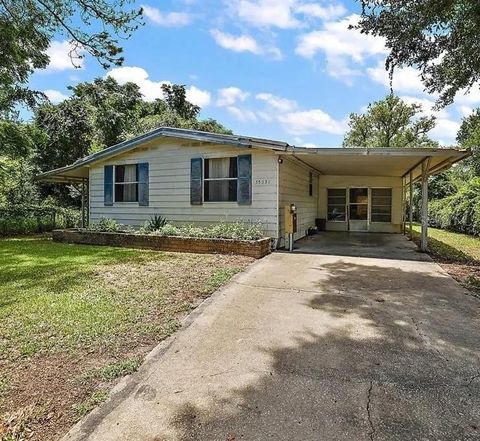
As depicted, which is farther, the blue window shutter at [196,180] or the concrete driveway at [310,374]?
the blue window shutter at [196,180]

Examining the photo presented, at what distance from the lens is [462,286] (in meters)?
5.54

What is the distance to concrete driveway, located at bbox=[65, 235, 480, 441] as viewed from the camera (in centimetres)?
221

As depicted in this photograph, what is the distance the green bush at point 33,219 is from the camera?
1363 cm

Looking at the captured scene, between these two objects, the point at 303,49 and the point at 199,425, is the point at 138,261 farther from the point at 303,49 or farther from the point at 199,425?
the point at 303,49

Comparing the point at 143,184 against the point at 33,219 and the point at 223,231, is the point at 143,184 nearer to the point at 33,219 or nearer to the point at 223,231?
the point at 223,231

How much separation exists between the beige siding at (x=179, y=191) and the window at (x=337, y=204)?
22.5 feet

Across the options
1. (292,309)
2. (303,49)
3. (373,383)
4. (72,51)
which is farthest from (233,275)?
(303,49)

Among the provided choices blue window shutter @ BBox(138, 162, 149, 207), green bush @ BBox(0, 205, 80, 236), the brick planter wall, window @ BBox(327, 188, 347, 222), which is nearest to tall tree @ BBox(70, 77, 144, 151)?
green bush @ BBox(0, 205, 80, 236)

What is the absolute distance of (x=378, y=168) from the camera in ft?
38.3

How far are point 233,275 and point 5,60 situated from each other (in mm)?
11521

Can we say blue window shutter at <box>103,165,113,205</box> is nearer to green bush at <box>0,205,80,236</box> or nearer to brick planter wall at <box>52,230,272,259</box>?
brick planter wall at <box>52,230,272,259</box>

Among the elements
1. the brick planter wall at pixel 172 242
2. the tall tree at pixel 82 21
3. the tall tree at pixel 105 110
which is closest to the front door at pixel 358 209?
the brick planter wall at pixel 172 242

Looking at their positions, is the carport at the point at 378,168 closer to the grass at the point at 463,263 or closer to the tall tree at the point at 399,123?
the grass at the point at 463,263

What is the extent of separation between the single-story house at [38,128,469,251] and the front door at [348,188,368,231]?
2.95 feet
